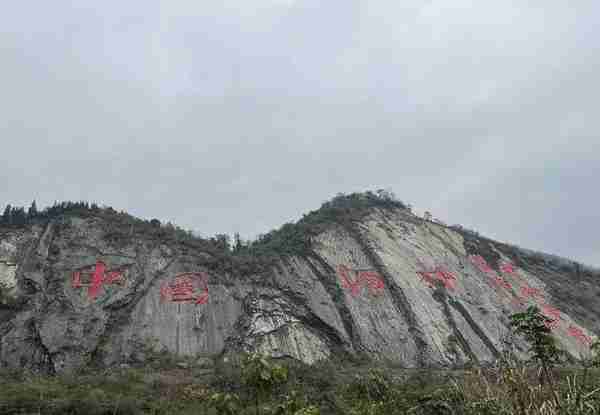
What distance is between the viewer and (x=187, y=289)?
3169 centimetres

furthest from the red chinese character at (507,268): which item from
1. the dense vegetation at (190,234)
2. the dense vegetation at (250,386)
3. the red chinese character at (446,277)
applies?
the dense vegetation at (250,386)

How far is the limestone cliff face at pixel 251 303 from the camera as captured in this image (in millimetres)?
27969

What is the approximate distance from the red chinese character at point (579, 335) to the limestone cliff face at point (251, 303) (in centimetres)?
19

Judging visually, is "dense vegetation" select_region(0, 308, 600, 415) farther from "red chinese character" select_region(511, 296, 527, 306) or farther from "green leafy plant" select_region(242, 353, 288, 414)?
"red chinese character" select_region(511, 296, 527, 306)

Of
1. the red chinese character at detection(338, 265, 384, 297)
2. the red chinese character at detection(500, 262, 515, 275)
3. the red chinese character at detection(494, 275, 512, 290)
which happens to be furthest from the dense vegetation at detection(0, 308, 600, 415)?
the red chinese character at detection(500, 262, 515, 275)

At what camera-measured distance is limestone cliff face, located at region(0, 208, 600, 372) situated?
28.0 meters

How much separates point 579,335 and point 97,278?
34.6 m

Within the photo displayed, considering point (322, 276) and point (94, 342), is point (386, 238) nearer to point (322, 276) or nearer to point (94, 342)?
point (322, 276)

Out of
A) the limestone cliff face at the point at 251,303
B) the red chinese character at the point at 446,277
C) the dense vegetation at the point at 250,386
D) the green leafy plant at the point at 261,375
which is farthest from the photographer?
the red chinese character at the point at 446,277

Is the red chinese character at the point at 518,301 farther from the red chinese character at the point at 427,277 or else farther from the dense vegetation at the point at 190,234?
the dense vegetation at the point at 190,234

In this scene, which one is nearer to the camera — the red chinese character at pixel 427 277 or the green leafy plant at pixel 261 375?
the green leafy plant at pixel 261 375

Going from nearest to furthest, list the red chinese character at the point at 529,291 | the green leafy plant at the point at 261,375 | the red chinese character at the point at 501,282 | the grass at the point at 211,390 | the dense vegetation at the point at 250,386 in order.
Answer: the green leafy plant at the point at 261,375 < the dense vegetation at the point at 250,386 < the grass at the point at 211,390 < the red chinese character at the point at 501,282 < the red chinese character at the point at 529,291

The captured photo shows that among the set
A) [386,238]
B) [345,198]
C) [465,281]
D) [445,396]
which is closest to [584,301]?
[465,281]

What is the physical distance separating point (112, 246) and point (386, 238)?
2106cm
